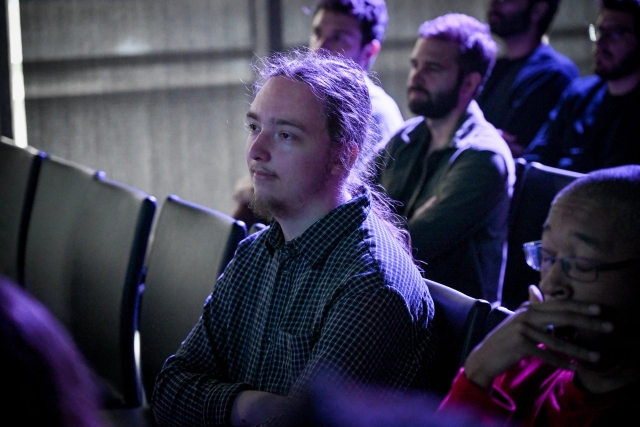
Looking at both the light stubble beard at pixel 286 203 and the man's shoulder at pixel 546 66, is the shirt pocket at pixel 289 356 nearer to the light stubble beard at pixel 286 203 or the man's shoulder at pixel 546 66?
the light stubble beard at pixel 286 203

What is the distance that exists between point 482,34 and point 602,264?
6.01 ft

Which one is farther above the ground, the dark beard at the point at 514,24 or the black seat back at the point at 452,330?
the dark beard at the point at 514,24

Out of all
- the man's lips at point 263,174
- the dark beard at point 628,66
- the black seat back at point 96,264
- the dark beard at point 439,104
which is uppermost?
the dark beard at point 628,66

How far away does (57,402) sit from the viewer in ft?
1.95

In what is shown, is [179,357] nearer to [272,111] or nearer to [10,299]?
[272,111]

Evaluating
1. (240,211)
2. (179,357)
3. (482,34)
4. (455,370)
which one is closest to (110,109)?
(240,211)

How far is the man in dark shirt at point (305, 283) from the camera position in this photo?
138 centimetres

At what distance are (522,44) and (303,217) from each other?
231 centimetres

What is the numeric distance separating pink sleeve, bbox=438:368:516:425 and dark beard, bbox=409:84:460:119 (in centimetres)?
169

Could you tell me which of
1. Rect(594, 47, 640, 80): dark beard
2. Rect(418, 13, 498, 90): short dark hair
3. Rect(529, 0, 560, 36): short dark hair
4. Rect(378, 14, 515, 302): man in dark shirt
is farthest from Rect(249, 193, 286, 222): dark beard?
Rect(529, 0, 560, 36): short dark hair

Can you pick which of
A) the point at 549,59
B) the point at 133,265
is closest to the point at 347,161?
the point at 133,265

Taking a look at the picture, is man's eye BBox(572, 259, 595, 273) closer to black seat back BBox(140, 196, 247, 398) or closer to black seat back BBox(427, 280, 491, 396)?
black seat back BBox(427, 280, 491, 396)

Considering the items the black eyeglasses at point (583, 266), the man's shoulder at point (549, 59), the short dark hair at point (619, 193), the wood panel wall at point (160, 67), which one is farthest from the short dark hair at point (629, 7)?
the black eyeglasses at point (583, 266)

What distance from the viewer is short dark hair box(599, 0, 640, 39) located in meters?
3.16
